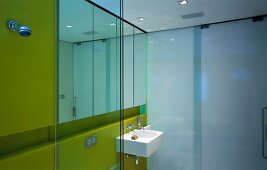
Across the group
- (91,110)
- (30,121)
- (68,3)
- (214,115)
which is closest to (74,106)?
(91,110)

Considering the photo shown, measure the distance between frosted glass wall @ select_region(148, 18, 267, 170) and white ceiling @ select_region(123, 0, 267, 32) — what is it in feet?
0.89

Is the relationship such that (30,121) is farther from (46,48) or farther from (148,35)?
(148,35)

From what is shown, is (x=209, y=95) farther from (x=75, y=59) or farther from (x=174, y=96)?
(x=75, y=59)

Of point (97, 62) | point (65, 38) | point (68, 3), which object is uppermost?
point (68, 3)

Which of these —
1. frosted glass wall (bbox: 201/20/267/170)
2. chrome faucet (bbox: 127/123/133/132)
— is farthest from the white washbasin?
frosted glass wall (bbox: 201/20/267/170)

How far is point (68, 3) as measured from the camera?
1.71 meters

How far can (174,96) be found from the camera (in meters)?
3.01

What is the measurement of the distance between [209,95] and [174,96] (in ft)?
1.64

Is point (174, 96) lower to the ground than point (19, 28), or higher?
lower

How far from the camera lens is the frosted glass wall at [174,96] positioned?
2.89 meters

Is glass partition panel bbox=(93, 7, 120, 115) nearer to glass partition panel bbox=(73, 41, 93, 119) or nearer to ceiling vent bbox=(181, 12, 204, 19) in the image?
glass partition panel bbox=(73, 41, 93, 119)

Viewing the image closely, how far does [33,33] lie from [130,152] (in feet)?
5.60

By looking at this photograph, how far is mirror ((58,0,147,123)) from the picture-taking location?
1.69 meters

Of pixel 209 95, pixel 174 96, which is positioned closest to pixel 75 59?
pixel 174 96
